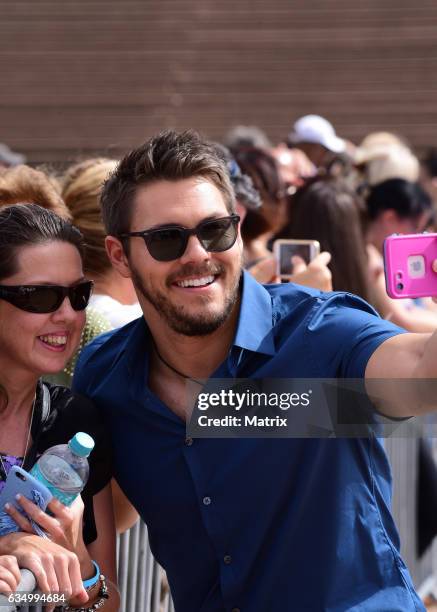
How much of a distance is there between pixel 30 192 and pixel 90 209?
0.33 metres

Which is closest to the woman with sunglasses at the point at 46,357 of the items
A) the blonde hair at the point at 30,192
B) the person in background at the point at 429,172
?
the blonde hair at the point at 30,192

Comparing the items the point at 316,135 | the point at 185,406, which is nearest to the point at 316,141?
the point at 316,135

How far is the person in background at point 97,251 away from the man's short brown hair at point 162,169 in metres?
0.78

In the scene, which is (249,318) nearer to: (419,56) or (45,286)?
(45,286)

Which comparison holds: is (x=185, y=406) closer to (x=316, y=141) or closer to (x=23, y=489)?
(x=23, y=489)

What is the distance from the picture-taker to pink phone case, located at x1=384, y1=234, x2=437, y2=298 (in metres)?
2.14

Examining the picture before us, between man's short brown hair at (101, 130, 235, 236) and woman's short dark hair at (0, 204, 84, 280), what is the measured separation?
5.2 inches

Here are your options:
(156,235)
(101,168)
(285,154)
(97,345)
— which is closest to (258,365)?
(156,235)

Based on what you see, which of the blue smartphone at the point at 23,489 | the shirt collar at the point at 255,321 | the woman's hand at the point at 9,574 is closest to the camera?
the woman's hand at the point at 9,574

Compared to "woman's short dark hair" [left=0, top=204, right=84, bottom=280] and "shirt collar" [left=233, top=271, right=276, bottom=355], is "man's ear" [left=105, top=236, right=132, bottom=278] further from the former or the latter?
"shirt collar" [left=233, top=271, right=276, bottom=355]

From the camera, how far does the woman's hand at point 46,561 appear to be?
2.21m

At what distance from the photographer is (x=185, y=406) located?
2717 millimetres

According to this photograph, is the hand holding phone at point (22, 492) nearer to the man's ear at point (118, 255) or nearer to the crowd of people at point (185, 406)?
the crowd of people at point (185, 406)

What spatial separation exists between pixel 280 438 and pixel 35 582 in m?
0.66
